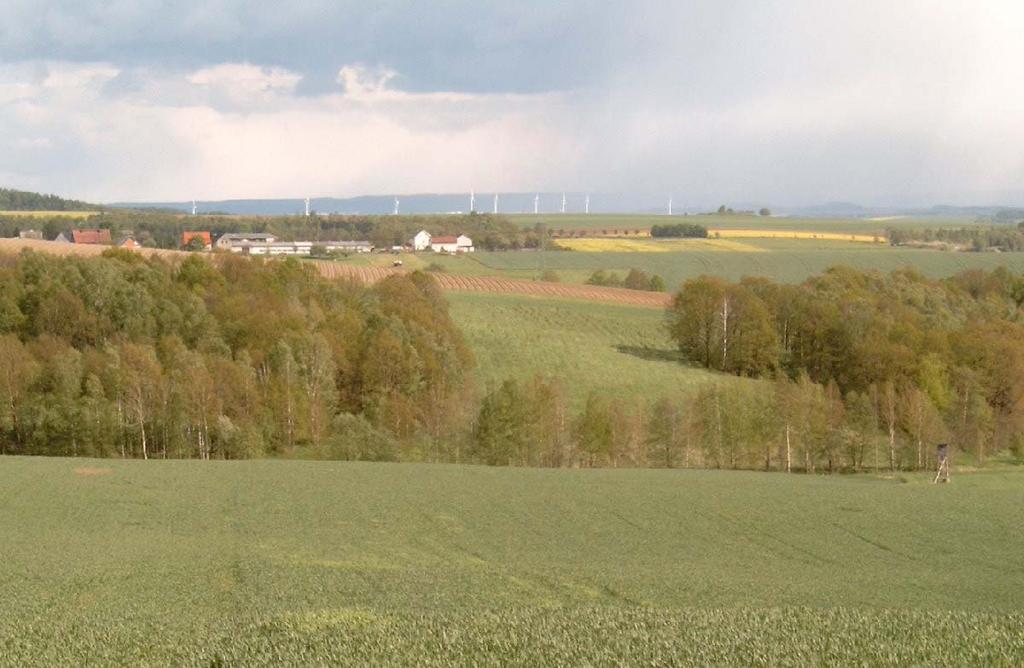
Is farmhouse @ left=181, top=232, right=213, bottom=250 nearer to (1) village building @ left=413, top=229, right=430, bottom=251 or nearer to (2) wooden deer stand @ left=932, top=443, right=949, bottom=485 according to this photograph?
(1) village building @ left=413, top=229, right=430, bottom=251

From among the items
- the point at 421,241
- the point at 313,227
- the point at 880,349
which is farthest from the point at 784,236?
the point at 880,349

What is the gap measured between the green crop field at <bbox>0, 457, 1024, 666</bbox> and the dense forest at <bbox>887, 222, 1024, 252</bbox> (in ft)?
395

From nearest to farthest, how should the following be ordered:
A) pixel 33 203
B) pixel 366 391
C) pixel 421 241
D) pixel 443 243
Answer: pixel 366 391 → pixel 443 243 → pixel 421 241 → pixel 33 203

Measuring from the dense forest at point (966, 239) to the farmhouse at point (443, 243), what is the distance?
72.4 m

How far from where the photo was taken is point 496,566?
88.6 feet

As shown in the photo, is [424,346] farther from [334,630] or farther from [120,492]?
[334,630]

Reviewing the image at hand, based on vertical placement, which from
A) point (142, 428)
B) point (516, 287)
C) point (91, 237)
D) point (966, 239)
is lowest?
point (142, 428)

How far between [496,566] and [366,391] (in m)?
33.5

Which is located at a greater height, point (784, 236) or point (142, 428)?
point (784, 236)

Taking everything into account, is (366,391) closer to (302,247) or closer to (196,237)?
(196,237)

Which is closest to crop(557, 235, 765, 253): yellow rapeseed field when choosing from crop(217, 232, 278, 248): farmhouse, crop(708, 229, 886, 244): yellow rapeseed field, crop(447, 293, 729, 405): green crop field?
crop(708, 229, 886, 244): yellow rapeseed field

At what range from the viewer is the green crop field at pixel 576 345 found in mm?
68625

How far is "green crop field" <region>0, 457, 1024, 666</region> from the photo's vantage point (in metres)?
16.8

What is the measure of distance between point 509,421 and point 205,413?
51.6ft
